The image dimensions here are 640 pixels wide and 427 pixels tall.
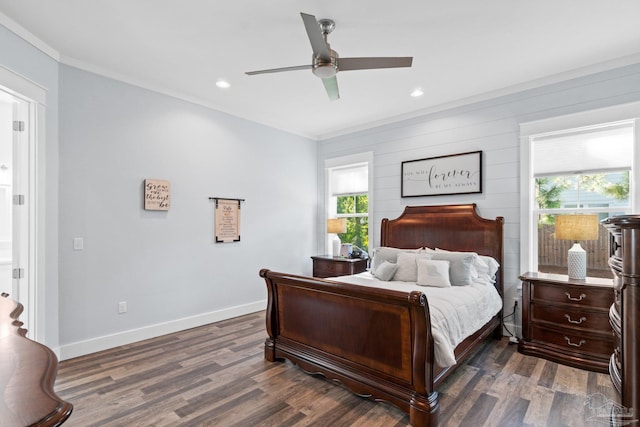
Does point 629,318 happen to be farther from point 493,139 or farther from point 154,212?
point 154,212

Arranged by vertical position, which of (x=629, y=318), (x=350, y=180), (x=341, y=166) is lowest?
(x=629, y=318)

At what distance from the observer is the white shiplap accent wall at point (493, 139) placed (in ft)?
10.8

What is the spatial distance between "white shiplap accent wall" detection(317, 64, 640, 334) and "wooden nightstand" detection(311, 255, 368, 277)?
0.48 meters

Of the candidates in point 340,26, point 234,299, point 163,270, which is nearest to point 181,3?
point 340,26

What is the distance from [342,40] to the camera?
2.80 metres

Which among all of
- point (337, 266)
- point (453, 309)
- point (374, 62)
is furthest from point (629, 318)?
point (337, 266)

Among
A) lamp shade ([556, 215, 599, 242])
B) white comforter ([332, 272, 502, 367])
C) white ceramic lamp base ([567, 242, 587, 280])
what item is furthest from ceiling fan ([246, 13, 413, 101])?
white ceramic lamp base ([567, 242, 587, 280])

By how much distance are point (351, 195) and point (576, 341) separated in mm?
3422

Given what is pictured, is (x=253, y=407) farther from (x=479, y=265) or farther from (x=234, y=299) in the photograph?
(x=479, y=265)

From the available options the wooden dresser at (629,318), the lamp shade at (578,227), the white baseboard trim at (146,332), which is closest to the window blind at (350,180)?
the white baseboard trim at (146,332)

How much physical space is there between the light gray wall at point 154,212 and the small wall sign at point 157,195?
0.07m

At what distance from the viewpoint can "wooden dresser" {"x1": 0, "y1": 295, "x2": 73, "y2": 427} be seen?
26.6 inches

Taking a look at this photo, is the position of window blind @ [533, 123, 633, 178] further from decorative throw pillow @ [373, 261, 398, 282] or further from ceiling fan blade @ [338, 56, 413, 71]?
ceiling fan blade @ [338, 56, 413, 71]

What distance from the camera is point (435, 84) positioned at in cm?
370
